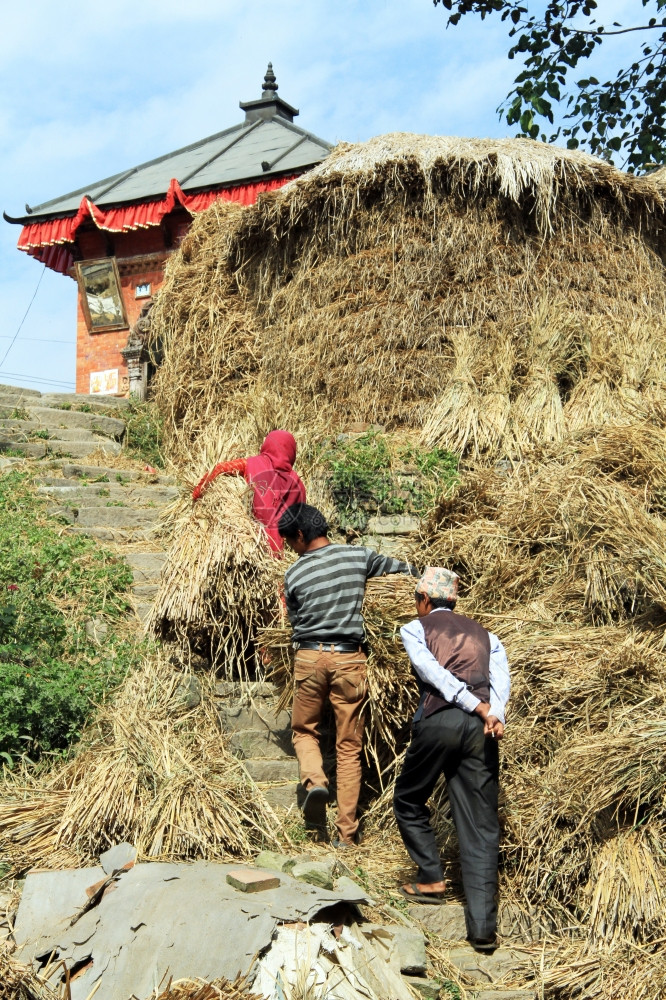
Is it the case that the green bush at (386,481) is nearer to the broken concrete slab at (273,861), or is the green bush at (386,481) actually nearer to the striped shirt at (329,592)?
the striped shirt at (329,592)

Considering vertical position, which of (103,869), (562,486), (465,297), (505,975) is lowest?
(505,975)

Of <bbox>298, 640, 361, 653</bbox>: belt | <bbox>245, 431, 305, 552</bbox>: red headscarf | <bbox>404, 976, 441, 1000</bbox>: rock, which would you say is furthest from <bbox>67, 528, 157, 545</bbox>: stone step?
<bbox>404, 976, 441, 1000</bbox>: rock

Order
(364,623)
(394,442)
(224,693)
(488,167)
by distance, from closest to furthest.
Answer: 1. (364,623)
2. (224,693)
3. (394,442)
4. (488,167)

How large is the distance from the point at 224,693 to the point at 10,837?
1410mm

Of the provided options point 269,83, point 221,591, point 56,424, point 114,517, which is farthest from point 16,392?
point 269,83

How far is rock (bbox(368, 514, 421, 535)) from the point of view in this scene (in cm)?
702

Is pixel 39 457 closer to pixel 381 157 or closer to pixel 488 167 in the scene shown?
pixel 381 157

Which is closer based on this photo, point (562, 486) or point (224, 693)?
point (224, 693)

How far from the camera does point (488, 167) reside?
855 cm

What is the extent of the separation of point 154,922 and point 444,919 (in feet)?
4.47

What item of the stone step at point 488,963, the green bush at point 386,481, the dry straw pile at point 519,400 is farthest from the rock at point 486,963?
the green bush at point 386,481

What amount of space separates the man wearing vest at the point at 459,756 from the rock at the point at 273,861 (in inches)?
20.9

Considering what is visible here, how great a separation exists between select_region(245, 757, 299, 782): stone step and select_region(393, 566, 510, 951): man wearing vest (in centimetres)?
101

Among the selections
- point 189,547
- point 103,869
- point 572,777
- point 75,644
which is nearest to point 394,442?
point 189,547
